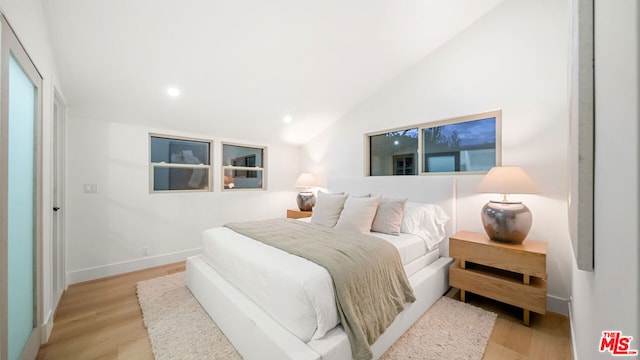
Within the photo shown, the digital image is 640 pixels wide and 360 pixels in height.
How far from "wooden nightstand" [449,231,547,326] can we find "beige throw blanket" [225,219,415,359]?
82 cm

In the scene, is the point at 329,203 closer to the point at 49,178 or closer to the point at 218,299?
the point at 218,299

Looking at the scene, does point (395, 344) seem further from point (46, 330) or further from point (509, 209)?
point (46, 330)

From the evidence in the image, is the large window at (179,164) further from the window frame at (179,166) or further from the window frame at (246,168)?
the window frame at (246,168)

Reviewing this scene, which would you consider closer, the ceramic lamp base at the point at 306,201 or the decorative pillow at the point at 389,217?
the decorative pillow at the point at 389,217

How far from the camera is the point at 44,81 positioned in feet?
5.92

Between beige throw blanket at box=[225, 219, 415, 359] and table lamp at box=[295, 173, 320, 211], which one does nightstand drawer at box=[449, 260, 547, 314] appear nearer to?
beige throw blanket at box=[225, 219, 415, 359]

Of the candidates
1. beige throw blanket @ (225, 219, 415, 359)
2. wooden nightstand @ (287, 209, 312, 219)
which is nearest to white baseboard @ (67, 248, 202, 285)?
wooden nightstand @ (287, 209, 312, 219)

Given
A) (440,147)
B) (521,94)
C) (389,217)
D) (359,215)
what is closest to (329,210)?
(359,215)

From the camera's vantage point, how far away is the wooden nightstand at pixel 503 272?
1952 mm

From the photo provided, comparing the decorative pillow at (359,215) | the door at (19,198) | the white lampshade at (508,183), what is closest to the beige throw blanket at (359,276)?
the decorative pillow at (359,215)

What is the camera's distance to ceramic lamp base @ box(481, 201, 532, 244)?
7.04 ft

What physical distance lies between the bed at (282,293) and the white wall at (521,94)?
79 cm

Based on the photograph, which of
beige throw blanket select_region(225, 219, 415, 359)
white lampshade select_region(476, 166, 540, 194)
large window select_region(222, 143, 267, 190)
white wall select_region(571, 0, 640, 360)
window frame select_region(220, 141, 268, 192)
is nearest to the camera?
white wall select_region(571, 0, 640, 360)

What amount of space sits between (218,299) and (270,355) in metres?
0.79
